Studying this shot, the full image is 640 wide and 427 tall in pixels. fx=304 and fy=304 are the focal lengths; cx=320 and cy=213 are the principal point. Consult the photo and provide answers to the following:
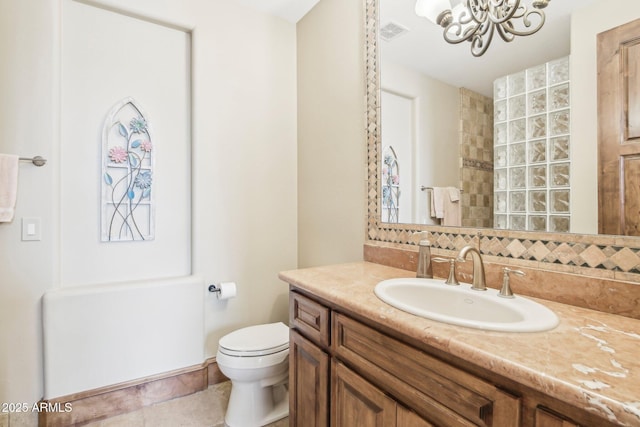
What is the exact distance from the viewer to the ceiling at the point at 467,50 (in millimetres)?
1046

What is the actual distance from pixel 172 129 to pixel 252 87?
649 millimetres

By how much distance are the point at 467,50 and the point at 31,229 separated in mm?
2299

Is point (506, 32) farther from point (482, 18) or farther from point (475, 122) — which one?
point (475, 122)

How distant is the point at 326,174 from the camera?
6.97 feet

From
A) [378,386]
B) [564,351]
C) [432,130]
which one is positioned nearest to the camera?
[564,351]

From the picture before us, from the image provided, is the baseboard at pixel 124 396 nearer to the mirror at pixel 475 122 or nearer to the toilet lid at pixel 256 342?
the toilet lid at pixel 256 342

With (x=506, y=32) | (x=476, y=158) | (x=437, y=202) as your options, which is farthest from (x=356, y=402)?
(x=506, y=32)

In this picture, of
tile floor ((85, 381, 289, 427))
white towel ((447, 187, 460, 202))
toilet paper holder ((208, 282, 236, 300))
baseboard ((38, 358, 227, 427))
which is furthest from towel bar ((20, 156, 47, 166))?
white towel ((447, 187, 460, 202))

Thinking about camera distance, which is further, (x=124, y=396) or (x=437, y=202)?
(x=124, y=396)

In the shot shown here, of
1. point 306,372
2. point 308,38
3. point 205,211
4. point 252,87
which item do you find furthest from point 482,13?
point 205,211

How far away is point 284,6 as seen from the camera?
7.29ft

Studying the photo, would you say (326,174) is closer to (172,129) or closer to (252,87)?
(252,87)

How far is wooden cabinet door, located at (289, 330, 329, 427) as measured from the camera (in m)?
1.17

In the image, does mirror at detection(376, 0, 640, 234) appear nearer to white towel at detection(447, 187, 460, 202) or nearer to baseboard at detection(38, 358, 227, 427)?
white towel at detection(447, 187, 460, 202)
